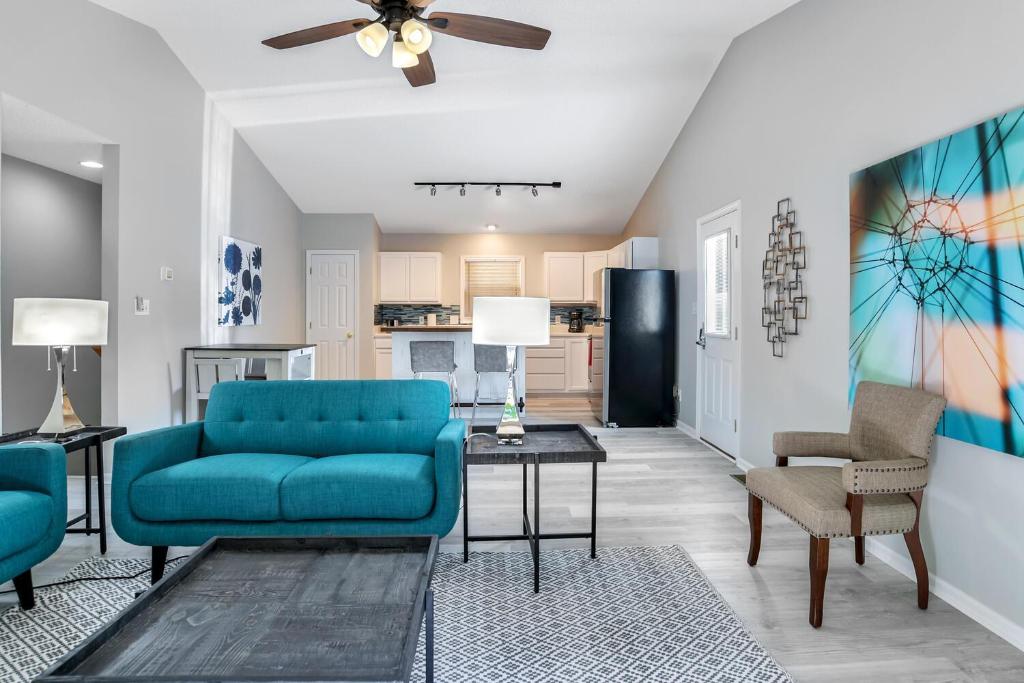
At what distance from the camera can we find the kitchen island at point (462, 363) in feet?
20.0

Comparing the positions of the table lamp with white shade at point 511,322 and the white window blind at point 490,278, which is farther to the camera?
the white window blind at point 490,278

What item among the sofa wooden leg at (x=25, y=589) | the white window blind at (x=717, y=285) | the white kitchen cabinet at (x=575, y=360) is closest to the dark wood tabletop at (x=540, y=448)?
the sofa wooden leg at (x=25, y=589)

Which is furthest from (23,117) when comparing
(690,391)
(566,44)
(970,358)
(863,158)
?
(690,391)

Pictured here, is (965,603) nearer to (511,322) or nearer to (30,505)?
(511,322)

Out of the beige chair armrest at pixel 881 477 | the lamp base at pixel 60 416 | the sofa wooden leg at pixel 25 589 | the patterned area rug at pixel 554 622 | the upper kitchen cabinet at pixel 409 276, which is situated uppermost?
the upper kitchen cabinet at pixel 409 276

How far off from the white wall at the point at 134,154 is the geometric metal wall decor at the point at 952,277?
14.1 feet

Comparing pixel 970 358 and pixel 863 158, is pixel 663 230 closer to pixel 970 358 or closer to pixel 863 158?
pixel 863 158

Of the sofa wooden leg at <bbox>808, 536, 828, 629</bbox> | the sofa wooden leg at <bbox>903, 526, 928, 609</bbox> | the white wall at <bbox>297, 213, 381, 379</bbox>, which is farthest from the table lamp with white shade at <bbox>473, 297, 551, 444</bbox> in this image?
the white wall at <bbox>297, 213, 381, 379</bbox>

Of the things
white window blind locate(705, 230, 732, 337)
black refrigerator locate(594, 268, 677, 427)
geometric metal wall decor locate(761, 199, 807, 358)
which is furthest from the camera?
black refrigerator locate(594, 268, 677, 427)

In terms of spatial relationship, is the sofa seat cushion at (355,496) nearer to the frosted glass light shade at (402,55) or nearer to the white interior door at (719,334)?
the frosted glass light shade at (402,55)

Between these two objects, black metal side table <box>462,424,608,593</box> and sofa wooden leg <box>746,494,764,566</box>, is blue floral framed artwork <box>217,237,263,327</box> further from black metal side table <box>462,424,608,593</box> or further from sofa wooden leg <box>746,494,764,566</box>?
sofa wooden leg <box>746,494,764,566</box>

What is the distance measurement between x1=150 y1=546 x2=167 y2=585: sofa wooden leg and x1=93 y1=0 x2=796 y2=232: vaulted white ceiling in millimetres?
3097

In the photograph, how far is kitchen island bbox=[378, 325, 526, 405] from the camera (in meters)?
6.09

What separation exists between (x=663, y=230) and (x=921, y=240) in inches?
148
